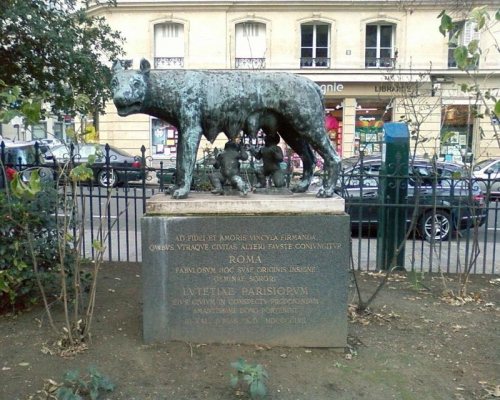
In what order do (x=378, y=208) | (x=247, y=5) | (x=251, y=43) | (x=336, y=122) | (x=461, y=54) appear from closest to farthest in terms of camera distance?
(x=461, y=54) → (x=378, y=208) → (x=247, y=5) → (x=251, y=43) → (x=336, y=122)

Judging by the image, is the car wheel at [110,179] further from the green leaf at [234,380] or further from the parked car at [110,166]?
the green leaf at [234,380]

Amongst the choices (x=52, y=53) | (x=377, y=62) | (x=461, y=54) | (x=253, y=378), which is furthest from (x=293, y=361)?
(x=377, y=62)

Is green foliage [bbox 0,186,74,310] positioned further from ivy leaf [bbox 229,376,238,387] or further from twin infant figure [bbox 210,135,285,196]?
ivy leaf [bbox 229,376,238,387]

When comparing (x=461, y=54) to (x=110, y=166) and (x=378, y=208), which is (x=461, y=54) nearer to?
(x=378, y=208)

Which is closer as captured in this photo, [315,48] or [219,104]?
[219,104]

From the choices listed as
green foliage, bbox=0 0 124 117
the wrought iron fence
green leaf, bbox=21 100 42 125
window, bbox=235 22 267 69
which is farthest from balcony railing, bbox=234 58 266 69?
green leaf, bbox=21 100 42 125

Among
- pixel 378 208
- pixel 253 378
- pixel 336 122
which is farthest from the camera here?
pixel 336 122

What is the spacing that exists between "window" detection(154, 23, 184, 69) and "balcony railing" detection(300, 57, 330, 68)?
5.86m

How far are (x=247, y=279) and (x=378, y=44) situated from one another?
23.8 metres

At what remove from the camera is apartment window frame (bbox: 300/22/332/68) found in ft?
86.3

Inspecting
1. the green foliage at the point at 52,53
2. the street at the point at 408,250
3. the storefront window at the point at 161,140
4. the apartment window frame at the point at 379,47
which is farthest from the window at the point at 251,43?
the green foliage at the point at 52,53

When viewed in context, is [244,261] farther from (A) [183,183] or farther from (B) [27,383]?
(B) [27,383]

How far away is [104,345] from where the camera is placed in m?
4.73

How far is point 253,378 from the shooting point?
12.6 ft
